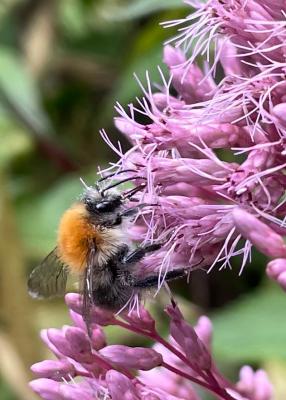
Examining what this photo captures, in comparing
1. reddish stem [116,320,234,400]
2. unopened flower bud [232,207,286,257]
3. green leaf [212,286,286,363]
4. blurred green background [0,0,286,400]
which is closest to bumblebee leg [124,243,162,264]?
reddish stem [116,320,234,400]

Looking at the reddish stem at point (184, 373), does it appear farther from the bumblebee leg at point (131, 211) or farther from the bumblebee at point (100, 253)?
the bumblebee leg at point (131, 211)

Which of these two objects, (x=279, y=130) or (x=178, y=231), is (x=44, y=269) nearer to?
(x=178, y=231)

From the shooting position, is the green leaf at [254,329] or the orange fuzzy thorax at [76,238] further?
the green leaf at [254,329]

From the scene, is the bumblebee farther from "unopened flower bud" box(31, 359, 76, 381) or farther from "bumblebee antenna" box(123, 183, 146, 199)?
"unopened flower bud" box(31, 359, 76, 381)

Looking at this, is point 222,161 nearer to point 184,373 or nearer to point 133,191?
point 133,191

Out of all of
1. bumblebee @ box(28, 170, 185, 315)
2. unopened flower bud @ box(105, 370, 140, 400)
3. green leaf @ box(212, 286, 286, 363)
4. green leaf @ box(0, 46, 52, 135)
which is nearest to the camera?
unopened flower bud @ box(105, 370, 140, 400)

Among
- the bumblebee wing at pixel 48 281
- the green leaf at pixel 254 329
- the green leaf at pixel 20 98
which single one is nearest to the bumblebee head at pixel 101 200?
the bumblebee wing at pixel 48 281
